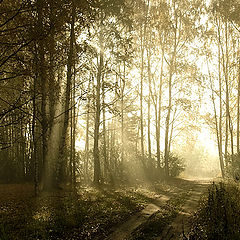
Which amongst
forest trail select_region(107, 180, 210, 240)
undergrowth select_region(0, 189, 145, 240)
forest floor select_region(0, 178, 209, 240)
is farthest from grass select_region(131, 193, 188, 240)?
undergrowth select_region(0, 189, 145, 240)

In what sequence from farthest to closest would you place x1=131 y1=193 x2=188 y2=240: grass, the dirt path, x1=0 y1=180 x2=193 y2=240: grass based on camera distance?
x1=0 y1=180 x2=193 y2=240: grass < x1=131 y1=193 x2=188 y2=240: grass < the dirt path

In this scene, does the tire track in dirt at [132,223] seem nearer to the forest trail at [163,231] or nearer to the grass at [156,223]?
the forest trail at [163,231]

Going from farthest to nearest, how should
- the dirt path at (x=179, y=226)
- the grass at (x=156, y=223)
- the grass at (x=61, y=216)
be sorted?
the grass at (x=61, y=216)
the grass at (x=156, y=223)
the dirt path at (x=179, y=226)

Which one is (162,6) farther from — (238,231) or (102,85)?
(238,231)

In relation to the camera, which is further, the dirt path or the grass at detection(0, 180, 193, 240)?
the grass at detection(0, 180, 193, 240)

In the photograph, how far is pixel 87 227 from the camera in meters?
5.59

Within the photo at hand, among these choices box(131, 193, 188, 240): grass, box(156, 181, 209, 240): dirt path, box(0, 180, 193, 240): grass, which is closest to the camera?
box(156, 181, 209, 240): dirt path

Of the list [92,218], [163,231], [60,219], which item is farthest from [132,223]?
[60,219]

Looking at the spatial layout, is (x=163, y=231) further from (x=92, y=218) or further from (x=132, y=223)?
(x=92, y=218)

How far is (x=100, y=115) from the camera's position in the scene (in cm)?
1711

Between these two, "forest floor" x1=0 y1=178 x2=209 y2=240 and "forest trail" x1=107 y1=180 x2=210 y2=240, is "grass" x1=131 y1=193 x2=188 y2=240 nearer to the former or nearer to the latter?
"forest floor" x1=0 y1=178 x2=209 y2=240

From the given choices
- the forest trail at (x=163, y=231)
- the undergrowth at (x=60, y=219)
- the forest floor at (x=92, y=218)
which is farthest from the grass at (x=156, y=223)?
the undergrowth at (x=60, y=219)

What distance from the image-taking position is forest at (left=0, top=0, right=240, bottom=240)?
5.65 meters

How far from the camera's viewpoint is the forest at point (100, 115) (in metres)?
5.65
